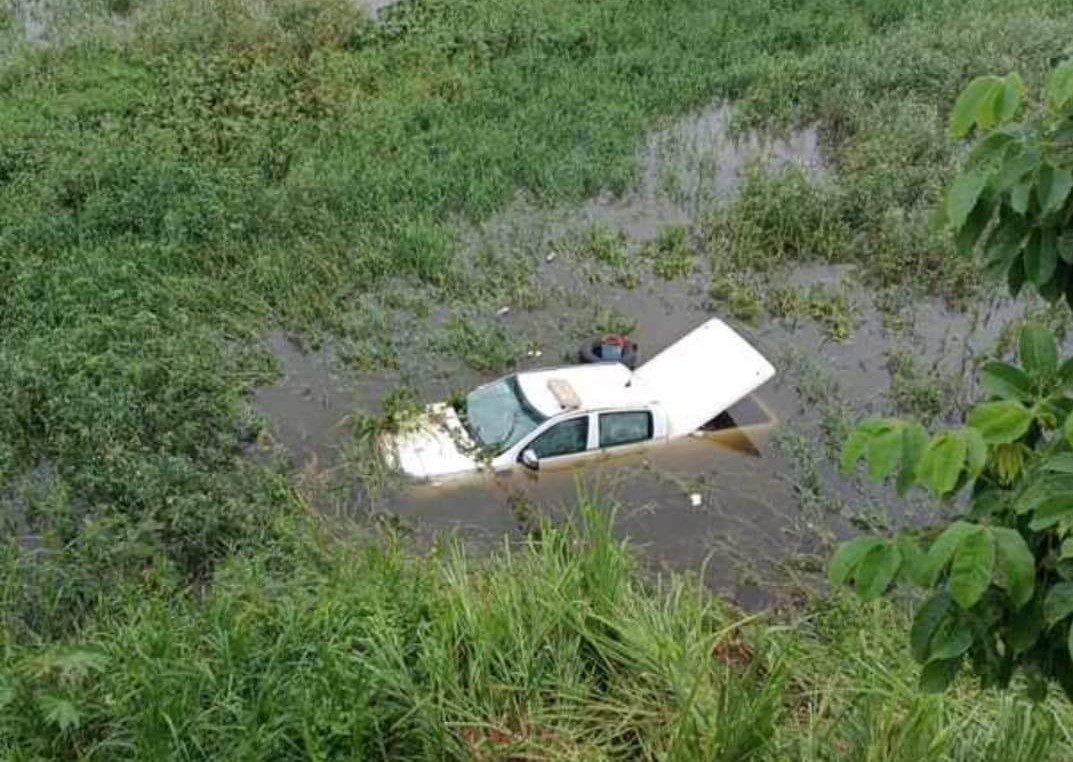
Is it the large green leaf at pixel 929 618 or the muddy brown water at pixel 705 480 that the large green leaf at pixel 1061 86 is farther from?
the muddy brown water at pixel 705 480

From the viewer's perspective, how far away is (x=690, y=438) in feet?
34.2

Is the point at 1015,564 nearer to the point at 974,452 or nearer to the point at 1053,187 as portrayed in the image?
the point at 974,452

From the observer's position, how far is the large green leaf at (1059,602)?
2.58 m

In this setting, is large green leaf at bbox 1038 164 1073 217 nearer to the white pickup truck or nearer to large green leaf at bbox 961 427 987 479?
large green leaf at bbox 961 427 987 479

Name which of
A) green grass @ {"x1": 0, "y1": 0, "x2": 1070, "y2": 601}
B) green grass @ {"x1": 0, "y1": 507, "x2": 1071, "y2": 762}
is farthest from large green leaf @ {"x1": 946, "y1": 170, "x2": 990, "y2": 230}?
green grass @ {"x1": 0, "y1": 0, "x2": 1070, "y2": 601}

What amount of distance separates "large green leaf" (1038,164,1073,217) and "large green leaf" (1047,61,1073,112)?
0.53 ft

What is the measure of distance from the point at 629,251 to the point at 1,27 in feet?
38.4

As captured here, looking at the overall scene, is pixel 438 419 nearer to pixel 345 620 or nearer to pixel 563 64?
pixel 345 620

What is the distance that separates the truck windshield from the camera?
989cm

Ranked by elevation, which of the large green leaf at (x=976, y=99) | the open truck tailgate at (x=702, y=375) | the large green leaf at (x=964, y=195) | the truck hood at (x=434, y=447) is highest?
the large green leaf at (x=976, y=99)

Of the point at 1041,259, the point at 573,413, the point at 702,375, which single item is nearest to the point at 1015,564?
the point at 1041,259

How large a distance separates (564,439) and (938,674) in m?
7.08

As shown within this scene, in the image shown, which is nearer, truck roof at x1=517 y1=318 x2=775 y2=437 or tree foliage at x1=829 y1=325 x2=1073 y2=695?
tree foliage at x1=829 y1=325 x2=1073 y2=695

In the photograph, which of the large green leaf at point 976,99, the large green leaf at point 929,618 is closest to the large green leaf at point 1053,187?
the large green leaf at point 976,99
